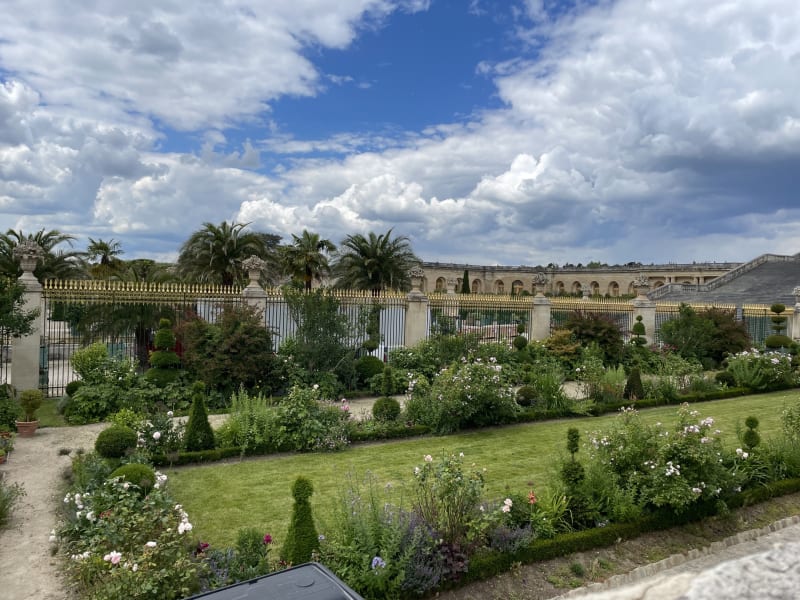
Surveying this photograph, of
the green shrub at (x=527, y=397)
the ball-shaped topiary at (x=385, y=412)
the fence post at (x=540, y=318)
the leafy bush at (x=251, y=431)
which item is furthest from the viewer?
the fence post at (x=540, y=318)

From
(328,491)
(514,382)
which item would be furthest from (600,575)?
(514,382)

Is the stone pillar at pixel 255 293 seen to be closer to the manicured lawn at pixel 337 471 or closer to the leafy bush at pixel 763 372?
the manicured lawn at pixel 337 471

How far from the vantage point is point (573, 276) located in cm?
7050

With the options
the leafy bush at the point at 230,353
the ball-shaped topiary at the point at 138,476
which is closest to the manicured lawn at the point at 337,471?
the ball-shaped topiary at the point at 138,476

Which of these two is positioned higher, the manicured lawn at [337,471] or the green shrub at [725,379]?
the green shrub at [725,379]

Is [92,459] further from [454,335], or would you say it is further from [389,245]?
[389,245]

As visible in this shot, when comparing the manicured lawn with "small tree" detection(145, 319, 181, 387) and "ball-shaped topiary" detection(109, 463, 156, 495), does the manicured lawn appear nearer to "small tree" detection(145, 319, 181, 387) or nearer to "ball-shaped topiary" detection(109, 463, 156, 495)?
"ball-shaped topiary" detection(109, 463, 156, 495)

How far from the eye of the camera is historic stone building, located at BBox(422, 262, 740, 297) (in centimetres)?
6044

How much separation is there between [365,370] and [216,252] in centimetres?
1142

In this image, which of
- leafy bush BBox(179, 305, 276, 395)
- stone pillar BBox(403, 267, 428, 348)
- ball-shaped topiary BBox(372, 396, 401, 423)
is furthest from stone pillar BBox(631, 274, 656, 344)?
leafy bush BBox(179, 305, 276, 395)

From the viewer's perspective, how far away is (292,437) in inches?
366

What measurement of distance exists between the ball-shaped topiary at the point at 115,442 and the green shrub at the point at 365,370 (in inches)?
289

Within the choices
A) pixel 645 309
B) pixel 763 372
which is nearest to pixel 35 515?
pixel 763 372

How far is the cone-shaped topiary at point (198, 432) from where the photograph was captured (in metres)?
8.83
